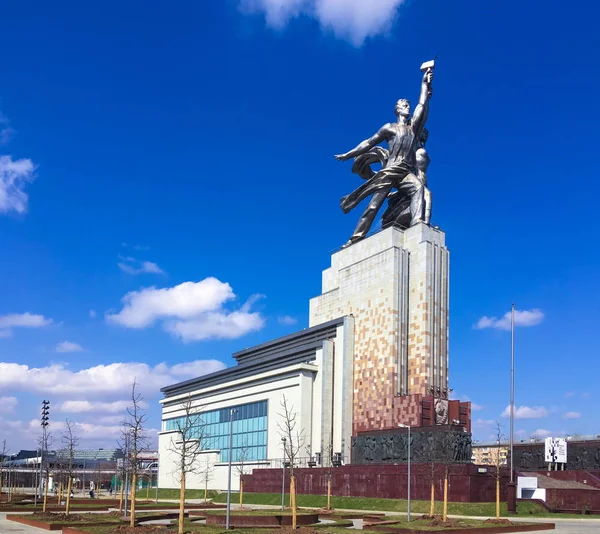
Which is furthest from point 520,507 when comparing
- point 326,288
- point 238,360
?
point 238,360

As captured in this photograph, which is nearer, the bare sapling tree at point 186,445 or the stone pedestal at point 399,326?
the bare sapling tree at point 186,445

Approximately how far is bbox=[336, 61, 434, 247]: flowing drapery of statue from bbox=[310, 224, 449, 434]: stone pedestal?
4.34 m

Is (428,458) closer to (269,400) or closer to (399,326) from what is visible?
(399,326)

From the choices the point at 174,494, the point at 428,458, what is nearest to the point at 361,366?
the point at 428,458

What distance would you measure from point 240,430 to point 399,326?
85.4 feet

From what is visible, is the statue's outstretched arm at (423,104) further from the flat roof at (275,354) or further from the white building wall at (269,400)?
the white building wall at (269,400)

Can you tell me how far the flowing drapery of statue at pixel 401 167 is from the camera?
72.8 m

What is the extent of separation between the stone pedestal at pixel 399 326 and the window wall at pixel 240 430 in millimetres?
13853

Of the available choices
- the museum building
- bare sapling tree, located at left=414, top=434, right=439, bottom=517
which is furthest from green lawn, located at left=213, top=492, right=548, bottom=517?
A: the museum building

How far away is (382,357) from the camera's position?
2635 inches

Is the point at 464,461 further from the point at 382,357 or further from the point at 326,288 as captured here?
the point at 326,288

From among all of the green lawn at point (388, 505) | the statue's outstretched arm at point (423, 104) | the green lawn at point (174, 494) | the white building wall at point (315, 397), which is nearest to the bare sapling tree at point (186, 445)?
the green lawn at point (174, 494)

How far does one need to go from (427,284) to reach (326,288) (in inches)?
624

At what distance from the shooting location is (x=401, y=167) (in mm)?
72938
